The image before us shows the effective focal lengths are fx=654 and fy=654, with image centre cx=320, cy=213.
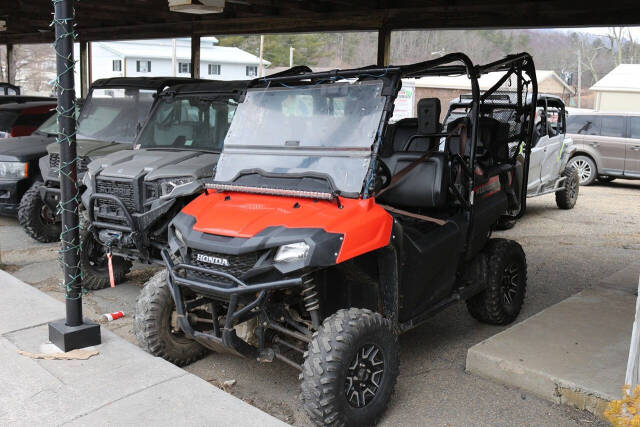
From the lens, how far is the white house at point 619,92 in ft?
114

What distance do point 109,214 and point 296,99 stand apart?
2471mm

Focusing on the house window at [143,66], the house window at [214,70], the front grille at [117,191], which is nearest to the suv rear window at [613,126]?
the front grille at [117,191]

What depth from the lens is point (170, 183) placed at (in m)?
6.18

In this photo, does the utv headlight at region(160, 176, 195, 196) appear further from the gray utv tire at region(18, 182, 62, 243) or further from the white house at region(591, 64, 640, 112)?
the white house at region(591, 64, 640, 112)

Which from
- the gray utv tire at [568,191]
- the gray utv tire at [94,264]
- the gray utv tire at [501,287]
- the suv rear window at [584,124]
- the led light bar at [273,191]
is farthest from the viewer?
the suv rear window at [584,124]

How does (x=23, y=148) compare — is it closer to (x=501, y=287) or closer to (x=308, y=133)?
(x=308, y=133)

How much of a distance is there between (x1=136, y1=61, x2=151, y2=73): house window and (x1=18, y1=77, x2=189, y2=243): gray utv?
5147 centimetres

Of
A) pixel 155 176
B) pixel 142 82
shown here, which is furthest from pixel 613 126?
pixel 155 176

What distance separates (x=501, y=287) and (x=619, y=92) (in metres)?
33.6

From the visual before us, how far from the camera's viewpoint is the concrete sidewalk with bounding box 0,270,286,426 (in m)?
3.68

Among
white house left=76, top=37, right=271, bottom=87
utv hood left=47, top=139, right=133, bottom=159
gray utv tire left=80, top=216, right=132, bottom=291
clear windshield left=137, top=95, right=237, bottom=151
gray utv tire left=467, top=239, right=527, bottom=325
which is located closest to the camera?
gray utv tire left=467, top=239, right=527, bottom=325

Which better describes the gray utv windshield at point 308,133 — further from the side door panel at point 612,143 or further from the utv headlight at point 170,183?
the side door panel at point 612,143

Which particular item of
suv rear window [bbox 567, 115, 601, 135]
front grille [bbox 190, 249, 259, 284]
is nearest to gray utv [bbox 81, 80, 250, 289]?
front grille [bbox 190, 249, 259, 284]

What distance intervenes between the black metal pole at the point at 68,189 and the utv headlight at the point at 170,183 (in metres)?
1.55
